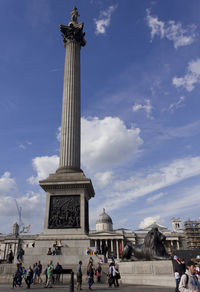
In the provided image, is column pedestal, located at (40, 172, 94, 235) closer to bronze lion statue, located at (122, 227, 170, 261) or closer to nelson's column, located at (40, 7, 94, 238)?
nelson's column, located at (40, 7, 94, 238)

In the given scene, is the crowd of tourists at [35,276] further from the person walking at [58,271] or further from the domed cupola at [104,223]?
the domed cupola at [104,223]

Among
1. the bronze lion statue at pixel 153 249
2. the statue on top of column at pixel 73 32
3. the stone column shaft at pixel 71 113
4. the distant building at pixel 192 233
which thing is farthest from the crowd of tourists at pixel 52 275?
the distant building at pixel 192 233

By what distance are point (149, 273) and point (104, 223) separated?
98.3 metres

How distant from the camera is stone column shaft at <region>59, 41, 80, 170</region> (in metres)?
25.3

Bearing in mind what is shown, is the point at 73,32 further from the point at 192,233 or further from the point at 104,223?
the point at 104,223

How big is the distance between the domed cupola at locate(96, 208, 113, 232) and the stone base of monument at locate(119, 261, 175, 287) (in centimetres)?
9535

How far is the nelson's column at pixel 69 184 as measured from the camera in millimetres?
21484

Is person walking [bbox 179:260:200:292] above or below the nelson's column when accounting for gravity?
below

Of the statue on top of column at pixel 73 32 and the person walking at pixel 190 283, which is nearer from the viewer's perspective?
the person walking at pixel 190 283

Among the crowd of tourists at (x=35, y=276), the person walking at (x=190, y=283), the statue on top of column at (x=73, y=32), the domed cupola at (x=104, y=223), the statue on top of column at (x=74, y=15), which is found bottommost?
the crowd of tourists at (x=35, y=276)

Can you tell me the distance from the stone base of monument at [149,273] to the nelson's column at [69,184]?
573 centimetres

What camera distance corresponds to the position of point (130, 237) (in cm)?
9238

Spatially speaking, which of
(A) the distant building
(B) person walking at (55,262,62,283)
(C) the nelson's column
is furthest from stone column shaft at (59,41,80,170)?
(A) the distant building

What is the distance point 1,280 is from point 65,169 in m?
10.4
